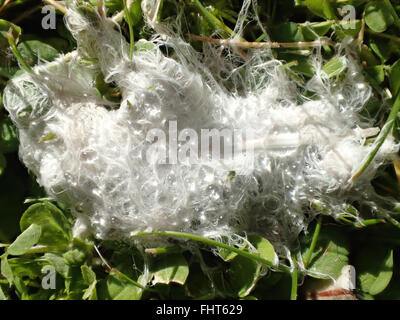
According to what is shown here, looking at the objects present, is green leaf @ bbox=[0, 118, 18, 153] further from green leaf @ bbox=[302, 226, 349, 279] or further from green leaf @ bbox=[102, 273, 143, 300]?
green leaf @ bbox=[302, 226, 349, 279]

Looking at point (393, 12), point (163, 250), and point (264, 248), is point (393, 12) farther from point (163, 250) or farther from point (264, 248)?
point (163, 250)

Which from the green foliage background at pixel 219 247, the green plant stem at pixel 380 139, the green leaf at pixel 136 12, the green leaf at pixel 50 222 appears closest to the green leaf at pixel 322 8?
the green foliage background at pixel 219 247

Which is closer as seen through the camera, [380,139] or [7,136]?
[380,139]

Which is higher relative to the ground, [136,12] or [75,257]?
[136,12]

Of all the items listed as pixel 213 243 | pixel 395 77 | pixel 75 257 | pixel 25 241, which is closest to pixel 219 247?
pixel 213 243

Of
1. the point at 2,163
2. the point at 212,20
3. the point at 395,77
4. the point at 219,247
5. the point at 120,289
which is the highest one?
the point at 212,20

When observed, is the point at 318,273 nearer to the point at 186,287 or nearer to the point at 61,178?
the point at 186,287
